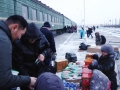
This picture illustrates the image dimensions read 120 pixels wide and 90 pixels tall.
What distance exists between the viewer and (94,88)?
11.7 feet

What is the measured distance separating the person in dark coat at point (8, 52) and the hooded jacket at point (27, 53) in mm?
803

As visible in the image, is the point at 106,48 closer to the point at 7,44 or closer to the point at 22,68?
the point at 22,68

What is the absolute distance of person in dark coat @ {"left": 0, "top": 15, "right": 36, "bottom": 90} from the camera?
5.59ft

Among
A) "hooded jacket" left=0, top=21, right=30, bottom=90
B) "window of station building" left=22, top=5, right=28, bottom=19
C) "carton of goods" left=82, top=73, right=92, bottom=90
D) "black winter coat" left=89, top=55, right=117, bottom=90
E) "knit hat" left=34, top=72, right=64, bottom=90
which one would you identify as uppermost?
"window of station building" left=22, top=5, right=28, bottom=19

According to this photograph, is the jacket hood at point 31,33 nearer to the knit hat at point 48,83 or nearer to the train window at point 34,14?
A: the knit hat at point 48,83

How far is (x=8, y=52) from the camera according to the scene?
1750 mm

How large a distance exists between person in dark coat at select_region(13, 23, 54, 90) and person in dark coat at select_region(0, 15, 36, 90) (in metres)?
0.81

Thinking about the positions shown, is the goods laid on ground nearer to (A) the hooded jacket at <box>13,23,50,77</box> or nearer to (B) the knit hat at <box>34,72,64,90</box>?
(A) the hooded jacket at <box>13,23,50,77</box>

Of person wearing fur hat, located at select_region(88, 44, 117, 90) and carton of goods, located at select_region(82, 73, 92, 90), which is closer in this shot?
person wearing fur hat, located at select_region(88, 44, 117, 90)

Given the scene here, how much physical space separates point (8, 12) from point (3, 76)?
22.7 feet

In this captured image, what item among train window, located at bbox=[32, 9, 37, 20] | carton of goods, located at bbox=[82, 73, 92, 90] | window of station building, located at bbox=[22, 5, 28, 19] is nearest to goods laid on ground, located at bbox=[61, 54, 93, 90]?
carton of goods, located at bbox=[82, 73, 92, 90]

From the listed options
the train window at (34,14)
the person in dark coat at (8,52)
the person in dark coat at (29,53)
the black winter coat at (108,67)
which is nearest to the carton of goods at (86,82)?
the black winter coat at (108,67)

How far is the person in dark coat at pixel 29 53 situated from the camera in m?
2.83

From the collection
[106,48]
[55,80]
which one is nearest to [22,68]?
[55,80]
